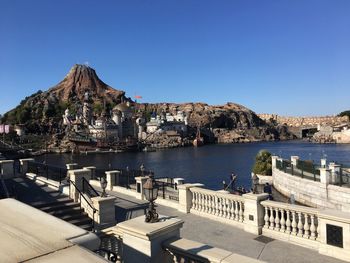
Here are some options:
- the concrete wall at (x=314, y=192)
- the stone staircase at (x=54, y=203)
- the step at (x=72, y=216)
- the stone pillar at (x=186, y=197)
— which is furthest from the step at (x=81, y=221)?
the concrete wall at (x=314, y=192)

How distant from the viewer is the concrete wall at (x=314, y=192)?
74.7 feet

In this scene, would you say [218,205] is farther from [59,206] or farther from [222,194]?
[59,206]

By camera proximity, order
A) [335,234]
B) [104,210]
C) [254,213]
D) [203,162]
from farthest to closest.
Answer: [203,162]
[104,210]
[254,213]
[335,234]

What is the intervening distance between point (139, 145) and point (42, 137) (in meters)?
48.1

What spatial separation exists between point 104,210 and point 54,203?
9.10 ft

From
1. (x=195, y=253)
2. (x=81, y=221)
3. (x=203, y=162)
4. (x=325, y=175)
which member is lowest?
(x=203, y=162)

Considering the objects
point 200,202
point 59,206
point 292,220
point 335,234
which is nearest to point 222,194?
point 200,202

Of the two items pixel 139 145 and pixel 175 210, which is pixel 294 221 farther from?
pixel 139 145

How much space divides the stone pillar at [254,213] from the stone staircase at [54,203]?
5654mm

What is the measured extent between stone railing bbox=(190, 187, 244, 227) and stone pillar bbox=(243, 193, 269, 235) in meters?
0.46

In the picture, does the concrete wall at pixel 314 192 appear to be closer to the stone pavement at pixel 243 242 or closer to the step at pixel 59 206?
the stone pavement at pixel 243 242

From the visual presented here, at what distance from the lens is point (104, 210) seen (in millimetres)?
11906

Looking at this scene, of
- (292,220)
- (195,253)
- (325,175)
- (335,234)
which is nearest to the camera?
(195,253)

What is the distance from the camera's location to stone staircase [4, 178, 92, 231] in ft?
39.9
